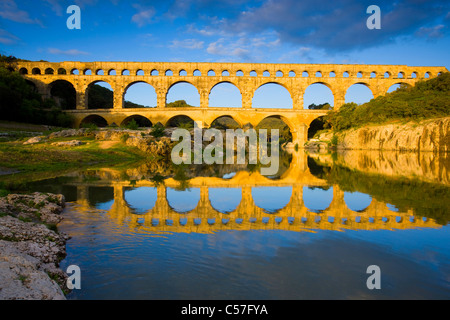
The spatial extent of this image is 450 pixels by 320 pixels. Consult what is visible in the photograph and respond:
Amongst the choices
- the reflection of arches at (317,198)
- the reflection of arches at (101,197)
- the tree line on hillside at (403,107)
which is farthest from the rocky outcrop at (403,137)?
the reflection of arches at (101,197)

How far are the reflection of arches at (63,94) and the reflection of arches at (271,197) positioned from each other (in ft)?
153

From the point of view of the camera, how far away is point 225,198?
8.02 metres

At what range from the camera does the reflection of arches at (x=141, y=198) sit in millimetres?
6642

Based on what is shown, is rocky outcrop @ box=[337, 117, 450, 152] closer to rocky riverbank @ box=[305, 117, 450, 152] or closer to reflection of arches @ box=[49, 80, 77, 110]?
rocky riverbank @ box=[305, 117, 450, 152]

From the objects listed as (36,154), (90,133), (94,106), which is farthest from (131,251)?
(94,106)

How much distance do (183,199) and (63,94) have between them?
164 feet

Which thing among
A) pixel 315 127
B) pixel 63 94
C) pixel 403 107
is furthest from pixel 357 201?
pixel 63 94

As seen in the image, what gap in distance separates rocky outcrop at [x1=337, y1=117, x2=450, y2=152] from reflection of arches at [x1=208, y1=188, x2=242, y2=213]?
85.2 feet

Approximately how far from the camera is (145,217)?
5895 millimetres

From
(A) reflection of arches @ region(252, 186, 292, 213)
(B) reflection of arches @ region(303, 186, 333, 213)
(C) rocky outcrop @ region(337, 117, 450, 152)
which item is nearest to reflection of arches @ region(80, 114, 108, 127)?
(C) rocky outcrop @ region(337, 117, 450, 152)

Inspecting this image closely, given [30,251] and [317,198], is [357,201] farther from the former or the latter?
[30,251]

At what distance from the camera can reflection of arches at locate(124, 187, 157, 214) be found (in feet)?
21.8
